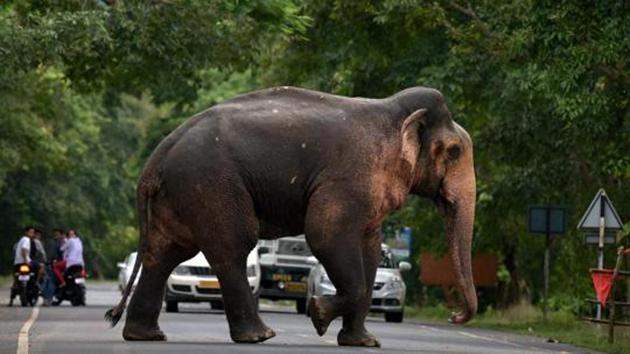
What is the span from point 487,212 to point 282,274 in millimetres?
4731

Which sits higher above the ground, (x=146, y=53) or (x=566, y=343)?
(x=146, y=53)

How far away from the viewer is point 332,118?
25812mm

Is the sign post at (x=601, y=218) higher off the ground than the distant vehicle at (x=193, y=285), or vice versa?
the sign post at (x=601, y=218)

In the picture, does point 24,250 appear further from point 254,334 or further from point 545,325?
point 254,334

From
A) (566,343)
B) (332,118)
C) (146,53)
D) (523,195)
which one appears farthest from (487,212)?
(332,118)

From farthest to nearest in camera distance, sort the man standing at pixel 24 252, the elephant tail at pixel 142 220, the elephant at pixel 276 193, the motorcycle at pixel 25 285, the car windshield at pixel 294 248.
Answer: the car windshield at pixel 294 248
the man standing at pixel 24 252
the motorcycle at pixel 25 285
the elephant tail at pixel 142 220
the elephant at pixel 276 193

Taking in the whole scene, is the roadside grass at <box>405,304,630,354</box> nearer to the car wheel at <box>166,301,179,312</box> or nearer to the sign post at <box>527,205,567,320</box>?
the sign post at <box>527,205,567,320</box>

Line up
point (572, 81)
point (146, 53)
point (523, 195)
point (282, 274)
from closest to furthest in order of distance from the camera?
point (572, 81) < point (146, 53) < point (523, 195) < point (282, 274)

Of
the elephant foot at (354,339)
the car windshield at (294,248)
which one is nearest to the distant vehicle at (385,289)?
the car windshield at (294,248)

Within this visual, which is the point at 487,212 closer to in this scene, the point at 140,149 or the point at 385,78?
the point at 385,78

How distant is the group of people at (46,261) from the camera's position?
4925 centimetres

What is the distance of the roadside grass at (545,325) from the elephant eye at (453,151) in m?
5.44

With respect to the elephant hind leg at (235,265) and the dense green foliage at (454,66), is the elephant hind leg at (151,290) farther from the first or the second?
the dense green foliage at (454,66)

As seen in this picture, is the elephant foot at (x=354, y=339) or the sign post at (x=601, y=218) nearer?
the elephant foot at (x=354, y=339)
